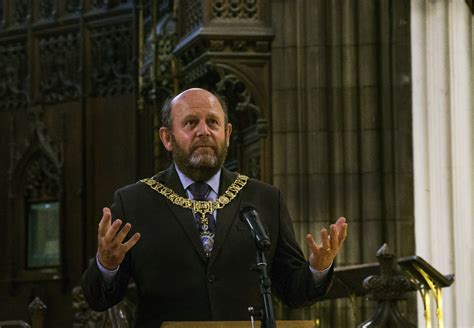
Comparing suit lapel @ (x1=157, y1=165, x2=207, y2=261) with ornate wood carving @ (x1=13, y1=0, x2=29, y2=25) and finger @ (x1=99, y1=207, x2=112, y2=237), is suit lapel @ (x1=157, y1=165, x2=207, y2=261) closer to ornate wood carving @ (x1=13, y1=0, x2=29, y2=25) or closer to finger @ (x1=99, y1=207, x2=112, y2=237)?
finger @ (x1=99, y1=207, x2=112, y2=237)

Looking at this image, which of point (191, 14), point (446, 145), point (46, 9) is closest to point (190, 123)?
point (446, 145)

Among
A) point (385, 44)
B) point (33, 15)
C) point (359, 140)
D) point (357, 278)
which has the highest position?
point (33, 15)

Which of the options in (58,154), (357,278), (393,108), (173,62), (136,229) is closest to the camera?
(136,229)

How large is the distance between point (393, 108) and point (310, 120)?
66 cm

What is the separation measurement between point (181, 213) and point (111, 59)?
34.5ft

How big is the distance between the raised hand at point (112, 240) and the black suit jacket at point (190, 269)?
159mm

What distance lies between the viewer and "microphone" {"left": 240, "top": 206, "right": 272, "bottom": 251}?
3.46 metres

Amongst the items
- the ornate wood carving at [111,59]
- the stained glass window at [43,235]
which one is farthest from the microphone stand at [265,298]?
the stained glass window at [43,235]

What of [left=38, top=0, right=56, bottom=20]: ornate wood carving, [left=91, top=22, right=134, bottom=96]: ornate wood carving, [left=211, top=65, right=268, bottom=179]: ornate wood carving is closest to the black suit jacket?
[left=211, top=65, right=268, bottom=179]: ornate wood carving

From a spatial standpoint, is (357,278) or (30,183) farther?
(30,183)

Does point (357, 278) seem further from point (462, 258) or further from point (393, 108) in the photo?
point (393, 108)

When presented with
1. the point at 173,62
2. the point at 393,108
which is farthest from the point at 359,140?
the point at 173,62

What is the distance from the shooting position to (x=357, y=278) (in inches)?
330

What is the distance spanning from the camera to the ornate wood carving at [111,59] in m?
14.2
